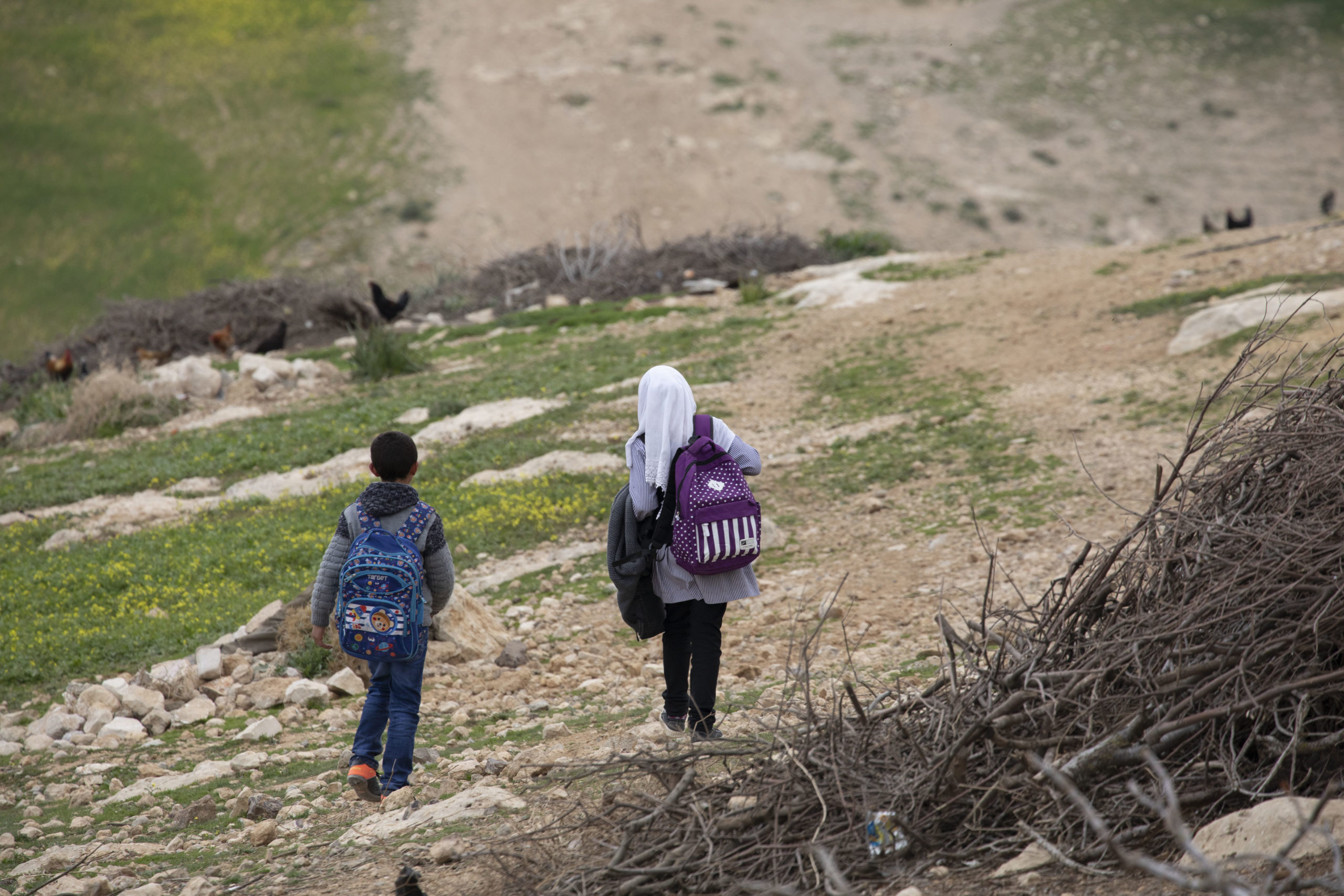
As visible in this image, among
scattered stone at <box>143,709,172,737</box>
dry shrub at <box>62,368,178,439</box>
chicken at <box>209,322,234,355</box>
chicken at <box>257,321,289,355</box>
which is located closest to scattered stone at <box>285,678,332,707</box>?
Result: scattered stone at <box>143,709,172,737</box>

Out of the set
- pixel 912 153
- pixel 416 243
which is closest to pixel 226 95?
pixel 416 243

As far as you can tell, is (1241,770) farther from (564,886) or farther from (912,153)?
(912,153)

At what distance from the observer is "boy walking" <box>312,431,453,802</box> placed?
3822 mm

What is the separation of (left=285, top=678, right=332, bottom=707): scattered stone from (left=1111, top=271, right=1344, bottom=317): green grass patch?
8691 millimetres

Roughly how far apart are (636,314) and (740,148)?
86.7 feet

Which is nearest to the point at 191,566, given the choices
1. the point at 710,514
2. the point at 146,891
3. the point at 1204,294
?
the point at 146,891

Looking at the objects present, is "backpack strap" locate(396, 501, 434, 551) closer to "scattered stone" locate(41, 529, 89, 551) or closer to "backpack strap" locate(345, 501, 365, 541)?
"backpack strap" locate(345, 501, 365, 541)

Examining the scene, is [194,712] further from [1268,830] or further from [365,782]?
[1268,830]

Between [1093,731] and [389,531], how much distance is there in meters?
2.44

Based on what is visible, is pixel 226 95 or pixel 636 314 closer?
pixel 636 314

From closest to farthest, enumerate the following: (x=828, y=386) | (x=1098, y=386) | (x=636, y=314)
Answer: (x=1098, y=386) < (x=828, y=386) < (x=636, y=314)

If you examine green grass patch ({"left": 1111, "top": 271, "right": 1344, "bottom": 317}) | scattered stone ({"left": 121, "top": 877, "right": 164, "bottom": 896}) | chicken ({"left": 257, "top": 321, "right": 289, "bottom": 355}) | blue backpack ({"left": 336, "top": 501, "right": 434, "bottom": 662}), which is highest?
chicken ({"left": 257, "top": 321, "right": 289, "bottom": 355})

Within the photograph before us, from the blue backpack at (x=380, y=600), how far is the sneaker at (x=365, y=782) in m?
0.43

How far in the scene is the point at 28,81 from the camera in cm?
3838
